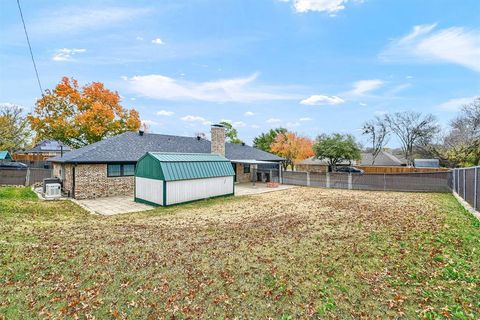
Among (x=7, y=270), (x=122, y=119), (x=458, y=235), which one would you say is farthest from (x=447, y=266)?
(x=122, y=119)

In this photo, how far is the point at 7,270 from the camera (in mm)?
4730

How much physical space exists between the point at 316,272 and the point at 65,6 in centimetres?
1341

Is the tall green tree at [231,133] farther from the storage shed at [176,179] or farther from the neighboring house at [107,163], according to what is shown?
the storage shed at [176,179]

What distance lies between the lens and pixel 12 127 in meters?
32.2

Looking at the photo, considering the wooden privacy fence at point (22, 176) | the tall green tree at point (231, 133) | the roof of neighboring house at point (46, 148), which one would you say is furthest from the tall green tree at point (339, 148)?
the roof of neighboring house at point (46, 148)

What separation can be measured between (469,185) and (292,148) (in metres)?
24.4

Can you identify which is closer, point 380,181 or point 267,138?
point 380,181

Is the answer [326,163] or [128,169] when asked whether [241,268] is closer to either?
[128,169]

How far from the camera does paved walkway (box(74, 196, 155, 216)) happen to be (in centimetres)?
1100

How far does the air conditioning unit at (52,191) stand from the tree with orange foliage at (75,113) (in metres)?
13.0

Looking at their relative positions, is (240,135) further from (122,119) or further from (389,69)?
(389,69)

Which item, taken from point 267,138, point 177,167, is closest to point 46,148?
point 267,138

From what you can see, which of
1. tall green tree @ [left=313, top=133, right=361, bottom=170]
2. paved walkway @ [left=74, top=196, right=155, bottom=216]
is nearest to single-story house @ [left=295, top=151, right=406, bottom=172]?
Result: tall green tree @ [left=313, top=133, right=361, bottom=170]

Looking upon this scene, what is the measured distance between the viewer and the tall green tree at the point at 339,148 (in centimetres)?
2598
